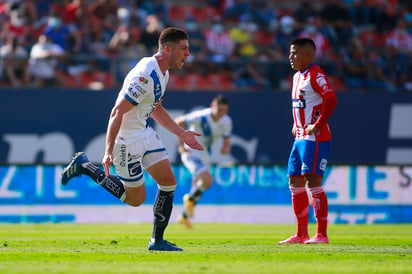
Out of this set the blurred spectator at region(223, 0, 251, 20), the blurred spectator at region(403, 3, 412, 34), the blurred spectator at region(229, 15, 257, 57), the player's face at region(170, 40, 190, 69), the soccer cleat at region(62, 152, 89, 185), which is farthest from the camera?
the blurred spectator at region(403, 3, 412, 34)

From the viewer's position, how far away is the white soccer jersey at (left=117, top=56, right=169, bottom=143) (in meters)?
8.80

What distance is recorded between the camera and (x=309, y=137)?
10258mm

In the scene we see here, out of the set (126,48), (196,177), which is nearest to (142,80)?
(196,177)

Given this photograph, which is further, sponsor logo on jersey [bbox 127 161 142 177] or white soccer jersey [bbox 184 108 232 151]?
white soccer jersey [bbox 184 108 232 151]

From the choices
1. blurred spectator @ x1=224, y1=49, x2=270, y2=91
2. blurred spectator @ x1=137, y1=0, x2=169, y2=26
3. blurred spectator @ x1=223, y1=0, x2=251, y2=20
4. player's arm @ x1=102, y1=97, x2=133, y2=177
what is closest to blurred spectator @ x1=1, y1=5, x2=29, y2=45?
blurred spectator @ x1=137, y1=0, x2=169, y2=26

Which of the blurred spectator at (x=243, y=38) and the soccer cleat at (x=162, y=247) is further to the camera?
the blurred spectator at (x=243, y=38)

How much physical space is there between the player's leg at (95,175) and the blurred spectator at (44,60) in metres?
9.78

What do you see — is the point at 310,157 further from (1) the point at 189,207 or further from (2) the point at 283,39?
(2) the point at 283,39

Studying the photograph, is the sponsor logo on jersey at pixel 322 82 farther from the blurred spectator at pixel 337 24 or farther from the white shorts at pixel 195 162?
the blurred spectator at pixel 337 24

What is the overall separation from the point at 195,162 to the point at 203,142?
27.9 inches

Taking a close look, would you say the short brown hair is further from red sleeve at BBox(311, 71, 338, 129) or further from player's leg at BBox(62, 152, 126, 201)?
red sleeve at BBox(311, 71, 338, 129)

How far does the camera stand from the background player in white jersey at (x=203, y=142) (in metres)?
16.4

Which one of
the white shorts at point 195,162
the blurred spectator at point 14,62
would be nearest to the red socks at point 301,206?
the white shorts at point 195,162

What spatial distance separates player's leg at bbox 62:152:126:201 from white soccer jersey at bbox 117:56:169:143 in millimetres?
622
